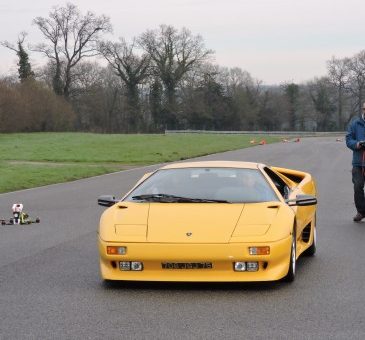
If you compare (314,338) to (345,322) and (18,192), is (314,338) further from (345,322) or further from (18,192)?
(18,192)

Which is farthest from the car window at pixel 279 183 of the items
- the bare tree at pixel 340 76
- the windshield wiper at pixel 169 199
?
the bare tree at pixel 340 76

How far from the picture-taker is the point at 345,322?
5.14 metres

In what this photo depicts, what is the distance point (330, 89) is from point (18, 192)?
345 feet

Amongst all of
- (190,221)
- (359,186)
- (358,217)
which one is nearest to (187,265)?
(190,221)

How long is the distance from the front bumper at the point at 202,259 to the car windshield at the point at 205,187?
3.45ft

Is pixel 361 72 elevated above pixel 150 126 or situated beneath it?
elevated above

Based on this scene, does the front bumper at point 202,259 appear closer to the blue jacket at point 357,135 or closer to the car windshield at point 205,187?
the car windshield at point 205,187

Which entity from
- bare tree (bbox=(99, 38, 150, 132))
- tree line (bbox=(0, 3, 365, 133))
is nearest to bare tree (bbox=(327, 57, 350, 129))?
tree line (bbox=(0, 3, 365, 133))

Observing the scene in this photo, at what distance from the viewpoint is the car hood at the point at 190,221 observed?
20.1ft

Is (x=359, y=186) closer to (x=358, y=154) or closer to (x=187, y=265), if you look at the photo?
(x=358, y=154)

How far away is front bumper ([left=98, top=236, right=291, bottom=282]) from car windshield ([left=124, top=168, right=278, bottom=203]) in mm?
1051

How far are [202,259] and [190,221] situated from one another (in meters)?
0.55

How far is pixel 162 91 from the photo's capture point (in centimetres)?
10162

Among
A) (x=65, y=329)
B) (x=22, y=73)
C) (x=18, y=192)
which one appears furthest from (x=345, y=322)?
(x=22, y=73)
